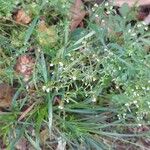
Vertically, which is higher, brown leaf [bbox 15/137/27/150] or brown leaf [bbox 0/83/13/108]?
brown leaf [bbox 0/83/13/108]

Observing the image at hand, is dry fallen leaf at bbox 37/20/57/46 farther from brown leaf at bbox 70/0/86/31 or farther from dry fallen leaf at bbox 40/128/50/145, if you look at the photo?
dry fallen leaf at bbox 40/128/50/145

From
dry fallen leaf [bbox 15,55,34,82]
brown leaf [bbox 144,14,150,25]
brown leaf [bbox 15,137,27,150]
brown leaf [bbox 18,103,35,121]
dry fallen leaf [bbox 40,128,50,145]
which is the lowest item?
brown leaf [bbox 15,137,27,150]

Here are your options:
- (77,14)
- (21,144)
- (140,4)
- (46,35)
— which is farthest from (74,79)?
(140,4)

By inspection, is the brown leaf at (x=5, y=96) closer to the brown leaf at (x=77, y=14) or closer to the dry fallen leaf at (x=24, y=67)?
the dry fallen leaf at (x=24, y=67)

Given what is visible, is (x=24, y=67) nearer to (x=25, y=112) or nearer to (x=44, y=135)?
(x=25, y=112)

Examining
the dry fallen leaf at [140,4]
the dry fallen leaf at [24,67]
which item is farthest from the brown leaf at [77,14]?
the dry fallen leaf at [24,67]

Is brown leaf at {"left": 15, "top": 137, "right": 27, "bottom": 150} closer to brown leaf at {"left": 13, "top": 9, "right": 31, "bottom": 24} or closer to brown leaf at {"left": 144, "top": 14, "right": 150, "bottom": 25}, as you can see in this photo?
brown leaf at {"left": 13, "top": 9, "right": 31, "bottom": 24}

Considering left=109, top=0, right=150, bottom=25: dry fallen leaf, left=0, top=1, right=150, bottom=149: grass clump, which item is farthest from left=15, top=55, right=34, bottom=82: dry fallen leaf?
left=109, top=0, right=150, bottom=25: dry fallen leaf

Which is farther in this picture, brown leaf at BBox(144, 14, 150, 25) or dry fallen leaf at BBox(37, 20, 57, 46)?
brown leaf at BBox(144, 14, 150, 25)
